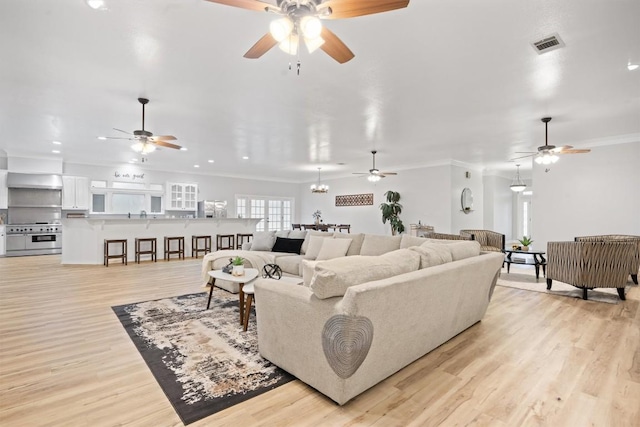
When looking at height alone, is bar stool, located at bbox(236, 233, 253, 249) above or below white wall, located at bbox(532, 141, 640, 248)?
below

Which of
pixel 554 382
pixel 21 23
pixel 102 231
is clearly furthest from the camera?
pixel 102 231

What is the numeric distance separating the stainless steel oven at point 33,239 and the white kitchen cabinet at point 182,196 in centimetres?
304

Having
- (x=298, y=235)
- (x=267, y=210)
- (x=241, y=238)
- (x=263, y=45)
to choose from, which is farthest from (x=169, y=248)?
A: (x=263, y=45)

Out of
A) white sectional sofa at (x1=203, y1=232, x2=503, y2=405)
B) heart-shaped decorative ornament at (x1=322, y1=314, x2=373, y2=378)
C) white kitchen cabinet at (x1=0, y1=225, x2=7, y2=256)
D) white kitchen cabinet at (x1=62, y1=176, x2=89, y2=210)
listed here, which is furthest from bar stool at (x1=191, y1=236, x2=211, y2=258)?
heart-shaped decorative ornament at (x1=322, y1=314, x2=373, y2=378)

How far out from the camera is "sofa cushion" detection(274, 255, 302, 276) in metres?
5.30

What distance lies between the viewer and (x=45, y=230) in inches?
348

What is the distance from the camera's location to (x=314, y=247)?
5664mm

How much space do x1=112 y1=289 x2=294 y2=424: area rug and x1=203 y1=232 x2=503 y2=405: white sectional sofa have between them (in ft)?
0.81

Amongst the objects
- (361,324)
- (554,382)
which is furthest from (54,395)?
(554,382)

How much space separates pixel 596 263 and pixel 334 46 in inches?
183

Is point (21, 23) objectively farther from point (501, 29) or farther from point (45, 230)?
point (45, 230)

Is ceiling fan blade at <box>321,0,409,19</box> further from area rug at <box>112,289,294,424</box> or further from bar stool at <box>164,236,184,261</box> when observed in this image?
bar stool at <box>164,236,184,261</box>

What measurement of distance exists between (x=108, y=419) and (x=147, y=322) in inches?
69.5

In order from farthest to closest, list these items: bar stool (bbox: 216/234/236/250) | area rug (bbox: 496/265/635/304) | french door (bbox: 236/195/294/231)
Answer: french door (bbox: 236/195/294/231) < bar stool (bbox: 216/234/236/250) < area rug (bbox: 496/265/635/304)
